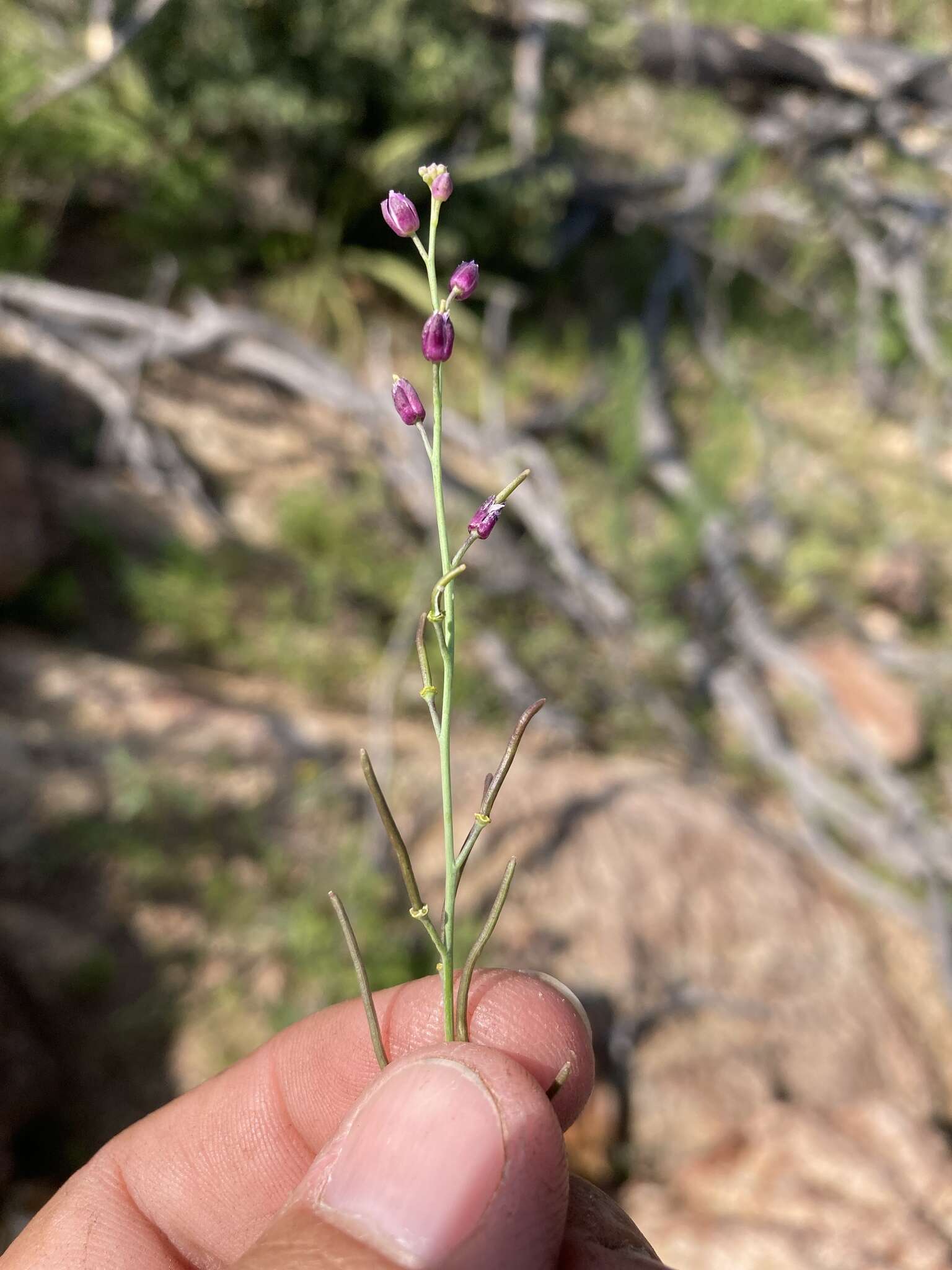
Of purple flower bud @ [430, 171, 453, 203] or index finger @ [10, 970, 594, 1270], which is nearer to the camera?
purple flower bud @ [430, 171, 453, 203]

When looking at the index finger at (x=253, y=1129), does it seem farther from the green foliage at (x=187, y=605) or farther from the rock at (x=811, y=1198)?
the green foliage at (x=187, y=605)

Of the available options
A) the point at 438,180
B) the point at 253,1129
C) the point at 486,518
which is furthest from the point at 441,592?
the point at 253,1129

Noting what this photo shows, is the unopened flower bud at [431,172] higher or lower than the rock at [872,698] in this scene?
higher

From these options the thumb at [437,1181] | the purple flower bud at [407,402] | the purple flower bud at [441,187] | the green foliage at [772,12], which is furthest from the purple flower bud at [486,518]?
the green foliage at [772,12]

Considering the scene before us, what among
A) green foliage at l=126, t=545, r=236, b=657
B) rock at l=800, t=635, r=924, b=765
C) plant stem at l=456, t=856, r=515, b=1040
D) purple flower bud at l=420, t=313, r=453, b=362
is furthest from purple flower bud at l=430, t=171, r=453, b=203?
rock at l=800, t=635, r=924, b=765

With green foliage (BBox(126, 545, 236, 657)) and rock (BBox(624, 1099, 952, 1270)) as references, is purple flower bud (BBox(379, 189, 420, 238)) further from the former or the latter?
green foliage (BBox(126, 545, 236, 657))

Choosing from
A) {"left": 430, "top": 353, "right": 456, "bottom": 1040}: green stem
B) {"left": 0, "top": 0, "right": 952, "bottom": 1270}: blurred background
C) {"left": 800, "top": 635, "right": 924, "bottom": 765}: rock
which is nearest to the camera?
{"left": 430, "top": 353, "right": 456, "bottom": 1040}: green stem

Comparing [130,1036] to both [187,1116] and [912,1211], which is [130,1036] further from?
[912,1211]
